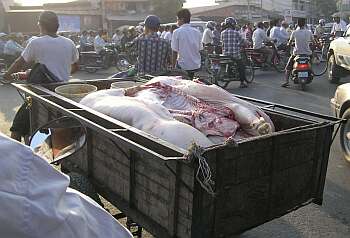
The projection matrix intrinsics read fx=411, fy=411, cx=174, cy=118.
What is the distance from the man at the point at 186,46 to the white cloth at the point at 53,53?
2893mm

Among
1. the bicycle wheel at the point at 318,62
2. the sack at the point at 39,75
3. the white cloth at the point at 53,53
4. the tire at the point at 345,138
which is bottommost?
the bicycle wheel at the point at 318,62

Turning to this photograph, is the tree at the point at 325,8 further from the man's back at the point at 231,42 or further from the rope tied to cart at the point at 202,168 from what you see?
the rope tied to cart at the point at 202,168

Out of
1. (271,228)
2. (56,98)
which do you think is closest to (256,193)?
(271,228)

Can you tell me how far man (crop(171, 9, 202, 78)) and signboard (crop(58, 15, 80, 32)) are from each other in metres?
29.4

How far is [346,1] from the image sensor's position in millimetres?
61438

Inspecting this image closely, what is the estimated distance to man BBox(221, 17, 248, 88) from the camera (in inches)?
453

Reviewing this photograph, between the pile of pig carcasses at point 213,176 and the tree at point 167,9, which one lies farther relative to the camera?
the tree at point 167,9

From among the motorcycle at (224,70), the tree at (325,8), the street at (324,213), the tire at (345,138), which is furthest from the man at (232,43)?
the tree at (325,8)

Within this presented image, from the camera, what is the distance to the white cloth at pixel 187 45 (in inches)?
311

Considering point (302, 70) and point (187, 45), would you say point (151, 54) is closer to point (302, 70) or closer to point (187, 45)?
point (187, 45)

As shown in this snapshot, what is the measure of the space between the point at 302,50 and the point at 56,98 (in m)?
9.40

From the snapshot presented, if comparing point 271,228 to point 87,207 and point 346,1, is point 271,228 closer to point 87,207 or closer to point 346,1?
point 87,207

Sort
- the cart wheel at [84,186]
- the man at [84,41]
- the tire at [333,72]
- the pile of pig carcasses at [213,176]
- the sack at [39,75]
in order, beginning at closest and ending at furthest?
the pile of pig carcasses at [213,176], the cart wheel at [84,186], the sack at [39,75], the tire at [333,72], the man at [84,41]

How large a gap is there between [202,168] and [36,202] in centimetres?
118
